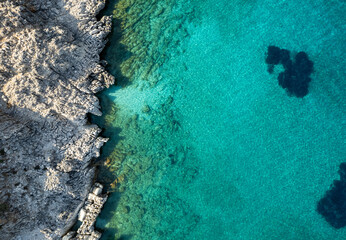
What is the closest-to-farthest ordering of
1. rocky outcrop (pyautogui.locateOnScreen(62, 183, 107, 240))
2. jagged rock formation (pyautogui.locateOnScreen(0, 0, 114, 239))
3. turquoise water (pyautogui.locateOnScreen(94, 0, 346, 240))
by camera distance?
jagged rock formation (pyautogui.locateOnScreen(0, 0, 114, 239)) < turquoise water (pyautogui.locateOnScreen(94, 0, 346, 240)) < rocky outcrop (pyautogui.locateOnScreen(62, 183, 107, 240))

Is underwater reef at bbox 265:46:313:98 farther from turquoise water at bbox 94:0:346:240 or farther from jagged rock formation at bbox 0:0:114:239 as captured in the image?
jagged rock formation at bbox 0:0:114:239

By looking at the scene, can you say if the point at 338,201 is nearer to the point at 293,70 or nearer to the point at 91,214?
the point at 293,70

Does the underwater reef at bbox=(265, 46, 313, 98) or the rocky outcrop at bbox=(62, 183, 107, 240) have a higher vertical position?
the underwater reef at bbox=(265, 46, 313, 98)

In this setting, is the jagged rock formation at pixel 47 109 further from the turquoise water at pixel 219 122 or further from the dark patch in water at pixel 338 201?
the dark patch in water at pixel 338 201

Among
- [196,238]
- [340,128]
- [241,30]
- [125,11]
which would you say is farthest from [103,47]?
[340,128]

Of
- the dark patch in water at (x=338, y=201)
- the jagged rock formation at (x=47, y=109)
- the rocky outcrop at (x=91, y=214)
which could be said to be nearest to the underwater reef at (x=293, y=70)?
the dark patch in water at (x=338, y=201)

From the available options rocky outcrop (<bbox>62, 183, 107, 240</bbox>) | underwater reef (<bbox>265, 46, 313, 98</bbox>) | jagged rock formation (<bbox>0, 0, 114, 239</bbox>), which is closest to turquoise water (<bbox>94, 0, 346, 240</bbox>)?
underwater reef (<bbox>265, 46, 313, 98</bbox>)
